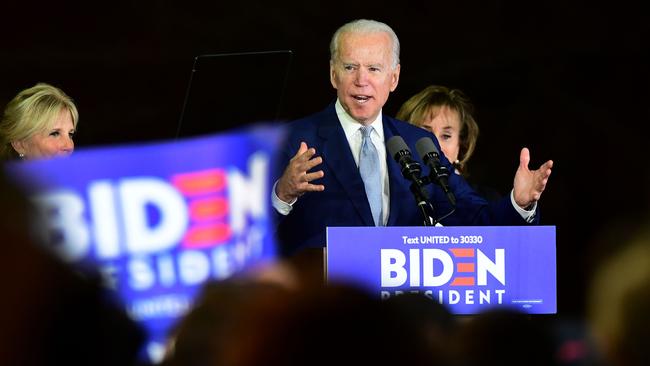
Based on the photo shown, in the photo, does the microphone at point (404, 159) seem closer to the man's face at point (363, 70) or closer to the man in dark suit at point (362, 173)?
the man in dark suit at point (362, 173)

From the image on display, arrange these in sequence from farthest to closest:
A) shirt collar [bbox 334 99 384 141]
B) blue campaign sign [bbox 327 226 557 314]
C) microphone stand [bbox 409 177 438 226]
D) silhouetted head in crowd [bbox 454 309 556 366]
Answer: shirt collar [bbox 334 99 384 141] → microphone stand [bbox 409 177 438 226] → blue campaign sign [bbox 327 226 557 314] → silhouetted head in crowd [bbox 454 309 556 366]

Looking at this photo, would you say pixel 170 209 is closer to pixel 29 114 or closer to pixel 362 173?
pixel 362 173

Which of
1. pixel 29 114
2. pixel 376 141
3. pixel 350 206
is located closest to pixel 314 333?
pixel 350 206

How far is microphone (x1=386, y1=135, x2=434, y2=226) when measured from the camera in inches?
128

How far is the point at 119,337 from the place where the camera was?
100cm

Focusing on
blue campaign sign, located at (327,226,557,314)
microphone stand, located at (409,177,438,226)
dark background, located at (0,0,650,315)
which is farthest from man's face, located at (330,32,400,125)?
dark background, located at (0,0,650,315)

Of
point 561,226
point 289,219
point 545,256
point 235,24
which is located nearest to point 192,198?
point 289,219

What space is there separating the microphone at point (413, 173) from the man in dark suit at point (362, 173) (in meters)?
0.22

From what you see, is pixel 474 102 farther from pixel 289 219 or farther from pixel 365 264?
pixel 365 264

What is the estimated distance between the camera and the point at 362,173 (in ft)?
12.3

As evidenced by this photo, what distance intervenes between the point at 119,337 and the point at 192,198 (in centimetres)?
251

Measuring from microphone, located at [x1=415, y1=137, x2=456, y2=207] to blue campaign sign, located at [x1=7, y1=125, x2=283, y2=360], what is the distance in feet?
1.79

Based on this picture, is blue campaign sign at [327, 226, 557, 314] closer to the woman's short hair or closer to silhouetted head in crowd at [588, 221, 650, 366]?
silhouetted head in crowd at [588, 221, 650, 366]

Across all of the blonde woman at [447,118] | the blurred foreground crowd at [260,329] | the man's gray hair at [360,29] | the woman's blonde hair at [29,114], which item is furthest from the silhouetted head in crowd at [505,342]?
the blonde woman at [447,118]
